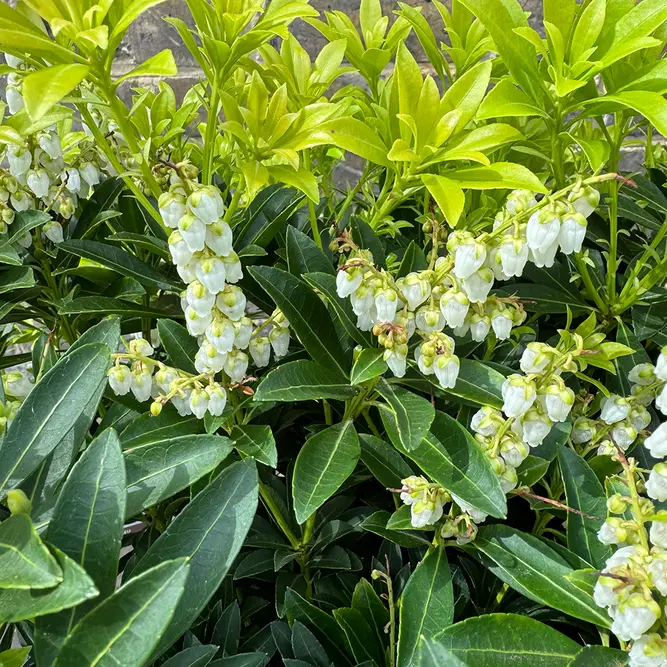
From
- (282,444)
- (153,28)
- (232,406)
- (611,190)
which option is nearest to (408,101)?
(611,190)

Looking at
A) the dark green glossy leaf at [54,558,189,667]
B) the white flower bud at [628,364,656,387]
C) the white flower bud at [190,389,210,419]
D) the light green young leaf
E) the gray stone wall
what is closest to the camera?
the dark green glossy leaf at [54,558,189,667]

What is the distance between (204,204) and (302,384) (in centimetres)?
22

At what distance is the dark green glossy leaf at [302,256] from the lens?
27.2 inches

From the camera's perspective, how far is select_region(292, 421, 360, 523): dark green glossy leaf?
0.58 metres

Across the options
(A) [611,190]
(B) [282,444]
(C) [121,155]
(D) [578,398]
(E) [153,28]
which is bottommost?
(B) [282,444]

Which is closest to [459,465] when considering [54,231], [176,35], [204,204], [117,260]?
[204,204]

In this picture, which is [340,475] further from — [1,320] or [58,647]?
[1,320]

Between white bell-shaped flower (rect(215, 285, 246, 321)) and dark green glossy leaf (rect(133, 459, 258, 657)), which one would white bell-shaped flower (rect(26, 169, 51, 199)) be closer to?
white bell-shaped flower (rect(215, 285, 246, 321))

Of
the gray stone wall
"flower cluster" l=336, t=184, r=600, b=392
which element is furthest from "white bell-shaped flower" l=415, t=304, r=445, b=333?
the gray stone wall

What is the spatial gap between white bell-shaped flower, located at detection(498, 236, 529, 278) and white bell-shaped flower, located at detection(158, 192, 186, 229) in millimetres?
314

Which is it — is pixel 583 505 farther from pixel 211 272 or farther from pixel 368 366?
pixel 211 272

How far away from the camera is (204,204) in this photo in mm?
535

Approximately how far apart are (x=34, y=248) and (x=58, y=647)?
0.59 metres

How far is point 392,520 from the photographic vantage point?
0.65 m
